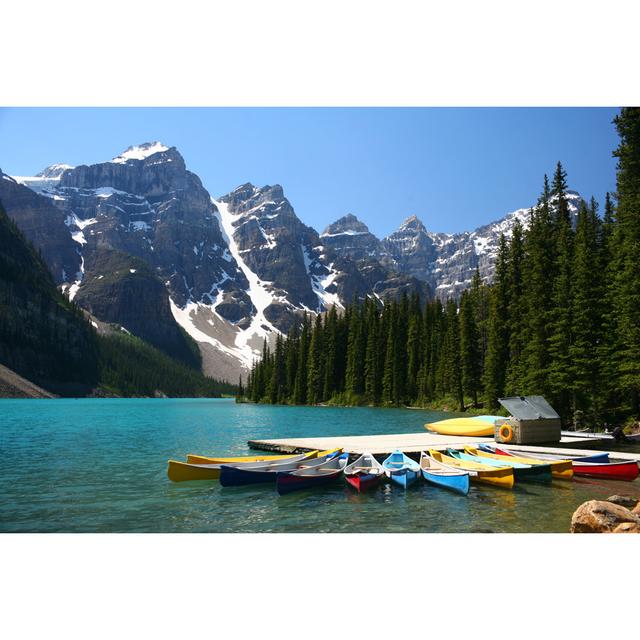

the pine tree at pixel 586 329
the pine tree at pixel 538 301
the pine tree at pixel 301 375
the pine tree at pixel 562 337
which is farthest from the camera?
the pine tree at pixel 301 375

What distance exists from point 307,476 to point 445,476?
17.4ft

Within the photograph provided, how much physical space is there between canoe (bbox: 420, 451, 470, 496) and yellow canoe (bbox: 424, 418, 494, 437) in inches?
620

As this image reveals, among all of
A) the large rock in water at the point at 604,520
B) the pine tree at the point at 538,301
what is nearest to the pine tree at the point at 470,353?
the pine tree at the point at 538,301

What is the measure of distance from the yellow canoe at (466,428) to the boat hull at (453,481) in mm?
17634

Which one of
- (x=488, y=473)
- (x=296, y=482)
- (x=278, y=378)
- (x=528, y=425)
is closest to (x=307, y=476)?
(x=296, y=482)

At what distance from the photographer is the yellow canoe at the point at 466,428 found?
37.2 m

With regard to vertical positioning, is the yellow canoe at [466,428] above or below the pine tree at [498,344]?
below

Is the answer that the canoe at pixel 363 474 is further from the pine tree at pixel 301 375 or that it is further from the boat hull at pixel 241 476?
the pine tree at pixel 301 375
